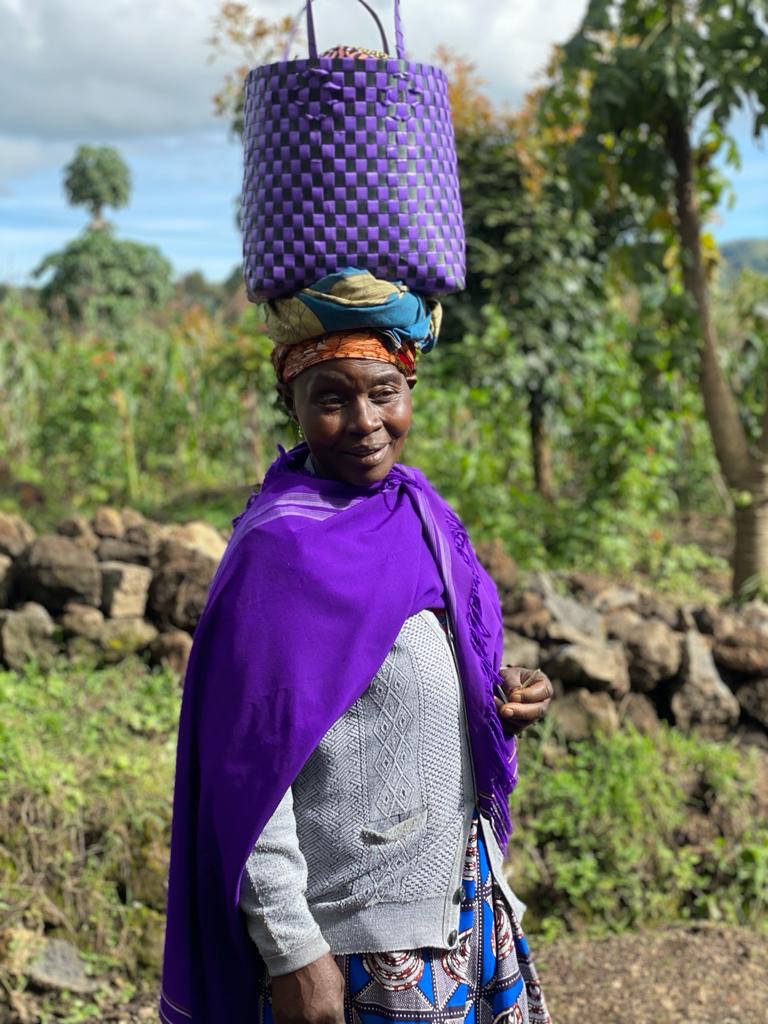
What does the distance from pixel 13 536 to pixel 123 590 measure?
0.75m

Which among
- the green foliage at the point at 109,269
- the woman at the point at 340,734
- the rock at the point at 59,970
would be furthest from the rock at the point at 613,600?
the green foliage at the point at 109,269

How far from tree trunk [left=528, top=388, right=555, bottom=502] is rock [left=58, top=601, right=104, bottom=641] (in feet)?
12.0

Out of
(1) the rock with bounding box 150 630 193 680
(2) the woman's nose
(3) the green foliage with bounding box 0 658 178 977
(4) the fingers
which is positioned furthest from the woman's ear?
(1) the rock with bounding box 150 630 193 680

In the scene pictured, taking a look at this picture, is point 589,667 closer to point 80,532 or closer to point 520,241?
point 80,532

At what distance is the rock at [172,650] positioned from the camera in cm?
429

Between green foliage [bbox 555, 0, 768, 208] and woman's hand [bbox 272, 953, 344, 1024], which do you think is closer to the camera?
woman's hand [bbox 272, 953, 344, 1024]

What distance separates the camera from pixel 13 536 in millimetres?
4871

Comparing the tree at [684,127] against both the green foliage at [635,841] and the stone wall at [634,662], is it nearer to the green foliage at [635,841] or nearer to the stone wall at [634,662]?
the stone wall at [634,662]

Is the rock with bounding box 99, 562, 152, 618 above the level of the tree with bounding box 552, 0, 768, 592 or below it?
below

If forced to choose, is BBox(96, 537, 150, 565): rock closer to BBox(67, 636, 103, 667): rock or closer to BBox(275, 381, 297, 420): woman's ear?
BBox(67, 636, 103, 667): rock

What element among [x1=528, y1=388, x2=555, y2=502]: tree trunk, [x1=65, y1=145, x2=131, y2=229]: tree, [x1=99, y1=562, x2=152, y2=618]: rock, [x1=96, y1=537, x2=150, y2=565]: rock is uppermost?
[x1=65, y1=145, x2=131, y2=229]: tree

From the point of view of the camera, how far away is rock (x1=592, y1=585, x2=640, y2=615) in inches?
193

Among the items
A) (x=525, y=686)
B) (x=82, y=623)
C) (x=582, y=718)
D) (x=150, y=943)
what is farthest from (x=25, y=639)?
(x=525, y=686)

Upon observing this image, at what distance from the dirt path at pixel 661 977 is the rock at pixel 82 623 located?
208 centimetres
